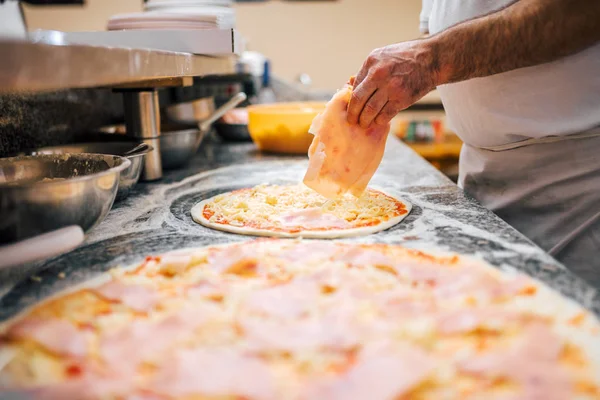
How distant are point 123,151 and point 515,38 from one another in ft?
4.48

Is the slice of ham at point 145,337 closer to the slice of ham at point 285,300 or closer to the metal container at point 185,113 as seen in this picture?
the slice of ham at point 285,300

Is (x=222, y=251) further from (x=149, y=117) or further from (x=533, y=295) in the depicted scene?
(x=149, y=117)

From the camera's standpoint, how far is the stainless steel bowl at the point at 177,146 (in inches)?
82.2

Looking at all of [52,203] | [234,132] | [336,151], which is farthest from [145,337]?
[234,132]

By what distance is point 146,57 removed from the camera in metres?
1.05

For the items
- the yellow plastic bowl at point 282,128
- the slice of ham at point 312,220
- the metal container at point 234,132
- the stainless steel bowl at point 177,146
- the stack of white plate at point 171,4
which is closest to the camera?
the slice of ham at point 312,220

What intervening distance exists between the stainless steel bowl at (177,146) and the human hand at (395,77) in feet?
3.00

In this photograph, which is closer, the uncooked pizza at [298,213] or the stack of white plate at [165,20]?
the uncooked pizza at [298,213]

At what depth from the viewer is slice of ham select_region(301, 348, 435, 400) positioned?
69 cm

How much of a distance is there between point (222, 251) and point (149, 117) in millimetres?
946

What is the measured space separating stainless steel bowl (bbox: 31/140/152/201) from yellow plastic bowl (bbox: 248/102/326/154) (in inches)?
32.3

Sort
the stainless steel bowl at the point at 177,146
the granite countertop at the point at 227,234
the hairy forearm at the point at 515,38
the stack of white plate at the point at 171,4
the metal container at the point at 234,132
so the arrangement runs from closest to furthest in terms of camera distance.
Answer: the granite countertop at the point at 227,234 < the hairy forearm at the point at 515,38 < the stainless steel bowl at the point at 177,146 < the stack of white plate at the point at 171,4 < the metal container at the point at 234,132

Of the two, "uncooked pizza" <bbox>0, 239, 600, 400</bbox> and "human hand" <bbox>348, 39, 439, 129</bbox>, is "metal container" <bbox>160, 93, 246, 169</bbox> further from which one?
"uncooked pizza" <bbox>0, 239, 600, 400</bbox>

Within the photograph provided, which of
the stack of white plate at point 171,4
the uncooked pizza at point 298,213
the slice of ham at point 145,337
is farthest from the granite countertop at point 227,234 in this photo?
→ the stack of white plate at point 171,4
